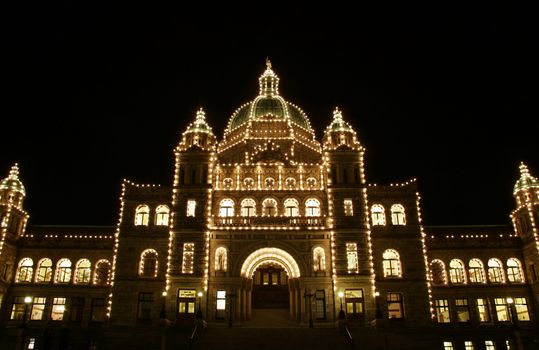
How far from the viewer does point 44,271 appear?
5250cm

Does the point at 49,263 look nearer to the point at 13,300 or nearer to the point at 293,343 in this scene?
the point at 13,300

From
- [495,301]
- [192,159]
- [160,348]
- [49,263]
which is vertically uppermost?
[192,159]

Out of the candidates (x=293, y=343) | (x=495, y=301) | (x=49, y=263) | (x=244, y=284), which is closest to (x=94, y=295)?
(x=49, y=263)

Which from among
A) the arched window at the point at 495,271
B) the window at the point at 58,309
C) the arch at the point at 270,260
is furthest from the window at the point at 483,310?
the window at the point at 58,309

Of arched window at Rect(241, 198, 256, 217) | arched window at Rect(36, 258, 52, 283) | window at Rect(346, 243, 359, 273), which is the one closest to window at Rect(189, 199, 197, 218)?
arched window at Rect(241, 198, 256, 217)

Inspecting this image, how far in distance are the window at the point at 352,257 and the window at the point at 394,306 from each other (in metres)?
4.48

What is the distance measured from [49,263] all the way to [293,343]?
30.0 metres

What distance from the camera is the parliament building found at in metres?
46.1

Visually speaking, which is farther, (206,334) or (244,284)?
(244,284)

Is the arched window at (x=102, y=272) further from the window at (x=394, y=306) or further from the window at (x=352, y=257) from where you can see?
the window at (x=394, y=306)

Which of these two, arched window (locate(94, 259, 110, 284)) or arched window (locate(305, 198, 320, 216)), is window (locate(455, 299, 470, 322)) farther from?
arched window (locate(94, 259, 110, 284))

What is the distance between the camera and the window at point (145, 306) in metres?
47.1

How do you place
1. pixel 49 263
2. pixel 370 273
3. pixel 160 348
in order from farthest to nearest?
pixel 49 263
pixel 370 273
pixel 160 348

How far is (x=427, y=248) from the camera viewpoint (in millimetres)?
52750
